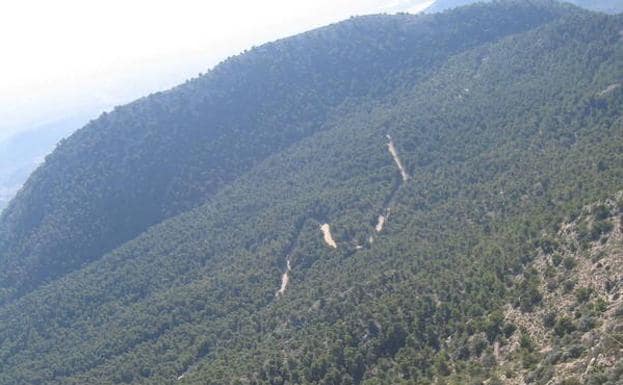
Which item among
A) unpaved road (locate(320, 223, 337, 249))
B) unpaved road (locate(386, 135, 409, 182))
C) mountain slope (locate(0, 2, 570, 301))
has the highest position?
mountain slope (locate(0, 2, 570, 301))

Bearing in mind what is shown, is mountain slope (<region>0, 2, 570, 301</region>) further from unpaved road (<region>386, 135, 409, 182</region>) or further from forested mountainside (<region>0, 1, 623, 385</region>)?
unpaved road (<region>386, 135, 409, 182</region>)

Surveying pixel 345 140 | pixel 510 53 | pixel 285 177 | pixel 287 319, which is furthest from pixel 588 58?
pixel 287 319

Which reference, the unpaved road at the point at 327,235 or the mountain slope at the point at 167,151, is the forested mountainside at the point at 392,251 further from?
the mountain slope at the point at 167,151

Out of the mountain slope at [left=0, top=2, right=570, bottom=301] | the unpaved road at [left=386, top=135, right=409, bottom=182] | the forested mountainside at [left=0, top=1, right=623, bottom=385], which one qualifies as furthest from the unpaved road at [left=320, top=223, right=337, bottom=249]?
the mountain slope at [left=0, top=2, right=570, bottom=301]

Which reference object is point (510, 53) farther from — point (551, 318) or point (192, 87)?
point (551, 318)

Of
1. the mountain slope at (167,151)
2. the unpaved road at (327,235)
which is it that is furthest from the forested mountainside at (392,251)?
the mountain slope at (167,151)

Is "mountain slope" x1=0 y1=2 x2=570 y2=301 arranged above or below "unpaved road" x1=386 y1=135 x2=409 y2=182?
above
